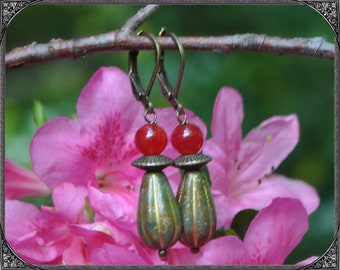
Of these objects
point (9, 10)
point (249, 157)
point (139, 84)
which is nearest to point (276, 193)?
point (249, 157)

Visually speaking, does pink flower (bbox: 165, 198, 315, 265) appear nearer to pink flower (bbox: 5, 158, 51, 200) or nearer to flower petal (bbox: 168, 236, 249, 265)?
flower petal (bbox: 168, 236, 249, 265)

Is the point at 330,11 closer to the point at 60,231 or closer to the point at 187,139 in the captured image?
the point at 187,139

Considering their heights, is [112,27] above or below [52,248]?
above

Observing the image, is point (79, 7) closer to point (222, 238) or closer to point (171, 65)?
point (171, 65)

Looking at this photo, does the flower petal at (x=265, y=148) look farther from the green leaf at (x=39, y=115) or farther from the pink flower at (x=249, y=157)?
the green leaf at (x=39, y=115)

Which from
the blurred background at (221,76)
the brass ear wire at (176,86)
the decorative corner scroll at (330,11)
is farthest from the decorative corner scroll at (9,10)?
the decorative corner scroll at (330,11)

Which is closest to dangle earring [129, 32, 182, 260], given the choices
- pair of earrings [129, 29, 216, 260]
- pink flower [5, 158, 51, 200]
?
pair of earrings [129, 29, 216, 260]

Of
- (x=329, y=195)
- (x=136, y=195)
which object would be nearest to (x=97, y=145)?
(x=136, y=195)
